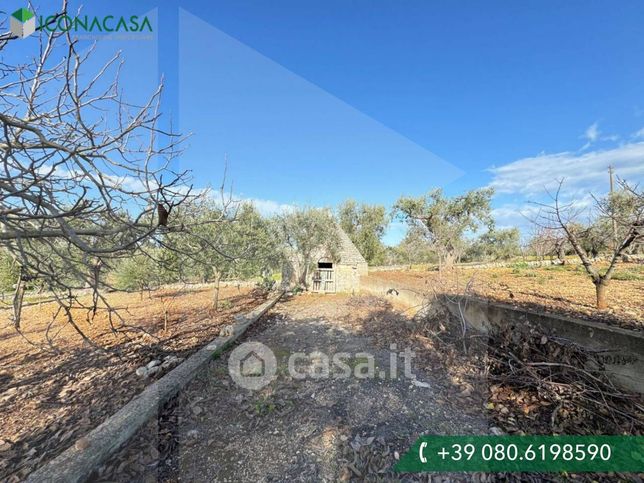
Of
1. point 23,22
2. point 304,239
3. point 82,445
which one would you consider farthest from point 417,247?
point 23,22

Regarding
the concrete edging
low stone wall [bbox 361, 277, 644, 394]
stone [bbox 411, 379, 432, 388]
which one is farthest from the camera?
stone [bbox 411, 379, 432, 388]

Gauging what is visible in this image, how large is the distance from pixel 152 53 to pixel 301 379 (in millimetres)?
4669

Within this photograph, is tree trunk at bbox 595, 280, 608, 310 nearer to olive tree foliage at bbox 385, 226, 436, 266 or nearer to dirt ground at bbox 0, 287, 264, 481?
dirt ground at bbox 0, 287, 264, 481

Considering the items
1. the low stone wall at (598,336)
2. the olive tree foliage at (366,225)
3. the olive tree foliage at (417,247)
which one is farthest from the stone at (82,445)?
the olive tree foliage at (366,225)

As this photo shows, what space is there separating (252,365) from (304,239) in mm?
9940

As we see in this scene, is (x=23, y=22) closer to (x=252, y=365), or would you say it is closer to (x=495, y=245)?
(x=252, y=365)

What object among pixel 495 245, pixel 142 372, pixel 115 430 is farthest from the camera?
pixel 495 245

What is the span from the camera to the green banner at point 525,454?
8.31 feet

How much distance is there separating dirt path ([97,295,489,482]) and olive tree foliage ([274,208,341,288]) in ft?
31.2

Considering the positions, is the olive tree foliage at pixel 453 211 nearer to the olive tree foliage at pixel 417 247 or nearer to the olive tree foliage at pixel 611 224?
the olive tree foliage at pixel 417 247

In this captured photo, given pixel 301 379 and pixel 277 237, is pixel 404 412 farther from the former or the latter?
pixel 277 237

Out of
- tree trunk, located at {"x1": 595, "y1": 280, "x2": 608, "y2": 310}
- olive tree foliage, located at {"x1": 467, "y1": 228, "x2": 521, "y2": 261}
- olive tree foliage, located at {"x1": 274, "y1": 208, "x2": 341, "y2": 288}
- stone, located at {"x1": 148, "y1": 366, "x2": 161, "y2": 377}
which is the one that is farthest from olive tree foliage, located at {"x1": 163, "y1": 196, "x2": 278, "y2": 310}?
olive tree foliage, located at {"x1": 467, "y1": 228, "x2": 521, "y2": 261}

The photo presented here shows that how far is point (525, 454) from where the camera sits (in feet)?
8.88

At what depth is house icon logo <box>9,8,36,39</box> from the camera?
2.20m
